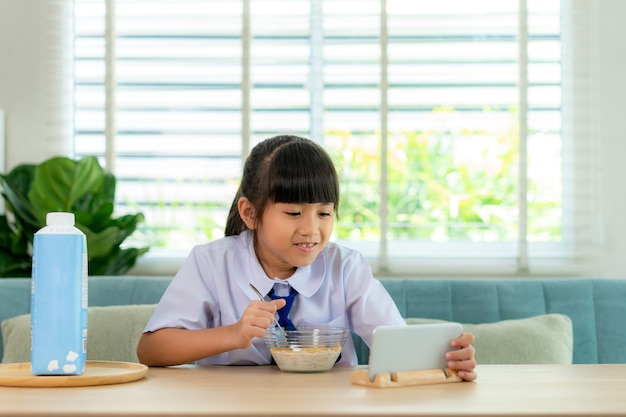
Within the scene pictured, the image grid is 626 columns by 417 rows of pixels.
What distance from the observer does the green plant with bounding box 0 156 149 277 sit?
293 centimetres

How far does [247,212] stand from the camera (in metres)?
1.83

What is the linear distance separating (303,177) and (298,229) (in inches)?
3.9

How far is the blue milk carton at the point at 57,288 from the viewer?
1.20 m

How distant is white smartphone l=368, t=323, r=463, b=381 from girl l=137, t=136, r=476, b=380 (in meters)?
0.37

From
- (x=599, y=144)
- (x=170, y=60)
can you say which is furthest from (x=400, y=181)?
(x=170, y=60)

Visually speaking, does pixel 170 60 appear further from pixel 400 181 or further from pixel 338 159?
pixel 400 181

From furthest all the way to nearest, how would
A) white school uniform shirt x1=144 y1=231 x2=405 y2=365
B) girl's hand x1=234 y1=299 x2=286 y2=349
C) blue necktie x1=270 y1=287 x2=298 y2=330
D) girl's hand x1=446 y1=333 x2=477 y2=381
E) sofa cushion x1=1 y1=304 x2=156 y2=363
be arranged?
sofa cushion x1=1 y1=304 x2=156 y2=363, white school uniform shirt x1=144 y1=231 x2=405 y2=365, blue necktie x1=270 y1=287 x2=298 y2=330, girl's hand x1=234 y1=299 x2=286 y2=349, girl's hand x1=446 y1=333 x2=477 y2=381

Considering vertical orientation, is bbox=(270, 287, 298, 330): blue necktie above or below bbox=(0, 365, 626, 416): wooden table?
above

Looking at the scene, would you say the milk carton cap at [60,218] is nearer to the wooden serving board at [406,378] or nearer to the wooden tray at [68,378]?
the wooden tray at [68,378]

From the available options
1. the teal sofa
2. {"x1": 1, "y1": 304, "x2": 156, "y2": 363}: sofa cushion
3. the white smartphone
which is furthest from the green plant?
the white smartphone

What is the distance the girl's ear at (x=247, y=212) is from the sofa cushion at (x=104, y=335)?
0.49 meters

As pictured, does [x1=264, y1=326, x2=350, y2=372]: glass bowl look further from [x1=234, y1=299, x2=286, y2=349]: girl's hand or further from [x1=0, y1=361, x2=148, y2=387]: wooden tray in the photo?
[x1=0, y1=361, x2=148, y2=387]: wooden tray

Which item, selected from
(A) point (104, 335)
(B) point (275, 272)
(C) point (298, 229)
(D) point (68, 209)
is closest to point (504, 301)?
(B) point (275, 272)

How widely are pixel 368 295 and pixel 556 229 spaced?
1.65 meters
